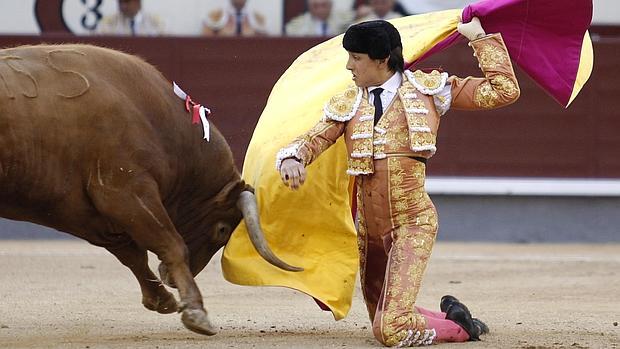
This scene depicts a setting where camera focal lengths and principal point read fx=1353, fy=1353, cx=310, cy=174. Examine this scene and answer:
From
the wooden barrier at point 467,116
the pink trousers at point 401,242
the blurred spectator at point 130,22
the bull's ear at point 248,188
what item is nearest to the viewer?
the pink trousers at point 401,242

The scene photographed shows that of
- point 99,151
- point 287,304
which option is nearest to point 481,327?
point 287,304

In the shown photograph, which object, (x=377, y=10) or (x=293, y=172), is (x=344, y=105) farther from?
(x=377, y=10)

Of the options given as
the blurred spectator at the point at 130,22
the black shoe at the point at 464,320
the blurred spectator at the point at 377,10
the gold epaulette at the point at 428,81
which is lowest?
the blurred spectator at the point at 130,22

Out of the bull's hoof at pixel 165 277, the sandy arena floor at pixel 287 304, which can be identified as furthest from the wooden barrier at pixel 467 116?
the bull's hoof at pixel 165 277

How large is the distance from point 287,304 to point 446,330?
154 centimetres

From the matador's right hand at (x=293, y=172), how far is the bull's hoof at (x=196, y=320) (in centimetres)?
50

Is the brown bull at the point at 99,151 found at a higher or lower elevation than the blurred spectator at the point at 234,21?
higher

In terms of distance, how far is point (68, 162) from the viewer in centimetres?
425

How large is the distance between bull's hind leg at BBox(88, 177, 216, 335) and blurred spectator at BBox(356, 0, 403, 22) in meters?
5.02

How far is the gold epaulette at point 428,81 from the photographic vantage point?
437 cm

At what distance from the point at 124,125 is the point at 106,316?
133 centimetres

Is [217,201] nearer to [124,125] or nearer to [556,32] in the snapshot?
[124,125]

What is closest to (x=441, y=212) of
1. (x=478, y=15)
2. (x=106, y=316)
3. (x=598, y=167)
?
(x=598, y=167)

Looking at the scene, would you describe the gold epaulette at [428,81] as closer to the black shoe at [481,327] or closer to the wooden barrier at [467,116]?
the black shoe at [481,327]
